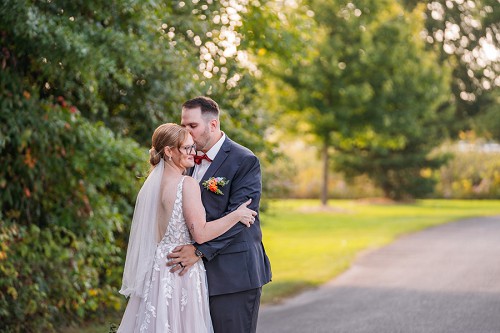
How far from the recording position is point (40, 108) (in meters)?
7.77

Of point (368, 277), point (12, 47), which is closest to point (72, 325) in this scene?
point (12, 47)

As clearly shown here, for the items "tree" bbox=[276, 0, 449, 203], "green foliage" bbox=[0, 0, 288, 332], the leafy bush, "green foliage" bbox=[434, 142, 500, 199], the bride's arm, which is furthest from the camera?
"green foliage" bbox=[434, 142, 500, 199]

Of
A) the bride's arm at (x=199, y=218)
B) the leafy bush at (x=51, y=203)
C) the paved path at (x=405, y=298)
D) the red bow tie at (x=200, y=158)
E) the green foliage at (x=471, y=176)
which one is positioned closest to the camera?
the bride's arm at (x=199, y=218)

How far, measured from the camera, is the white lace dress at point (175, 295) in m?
4.98

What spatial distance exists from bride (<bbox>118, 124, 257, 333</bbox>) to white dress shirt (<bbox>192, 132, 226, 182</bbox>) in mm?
118

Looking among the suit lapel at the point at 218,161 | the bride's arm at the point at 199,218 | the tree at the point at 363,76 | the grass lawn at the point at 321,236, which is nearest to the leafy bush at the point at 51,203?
the grass lawn at the point at 321,236

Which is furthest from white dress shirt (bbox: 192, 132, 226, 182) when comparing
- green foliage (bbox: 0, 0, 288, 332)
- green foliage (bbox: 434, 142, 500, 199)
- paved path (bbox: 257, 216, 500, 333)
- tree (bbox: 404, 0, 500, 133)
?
tree (bbox: 404, 0, 500, 133)

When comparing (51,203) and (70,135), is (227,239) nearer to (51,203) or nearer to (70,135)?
(70,135)

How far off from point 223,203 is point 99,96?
13.8 ft

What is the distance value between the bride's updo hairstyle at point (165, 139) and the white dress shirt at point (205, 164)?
27cm

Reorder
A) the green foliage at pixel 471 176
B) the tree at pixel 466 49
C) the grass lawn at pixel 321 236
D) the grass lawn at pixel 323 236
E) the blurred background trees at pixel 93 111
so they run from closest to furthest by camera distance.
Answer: the blurred background trees at pixel 93 111 < the grass lawn at pixel 321 236 < the grass lawn at pixel 323 236 < the green foliage at pixel 471 176 < the tree at pixel 466 49

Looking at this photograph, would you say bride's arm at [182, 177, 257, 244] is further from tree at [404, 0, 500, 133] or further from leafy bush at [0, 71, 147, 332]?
tree at [404, 0, 500, 133]

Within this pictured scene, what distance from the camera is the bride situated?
194 inches

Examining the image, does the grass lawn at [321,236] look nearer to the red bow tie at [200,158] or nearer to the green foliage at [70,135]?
the green foliage at [70,135]
